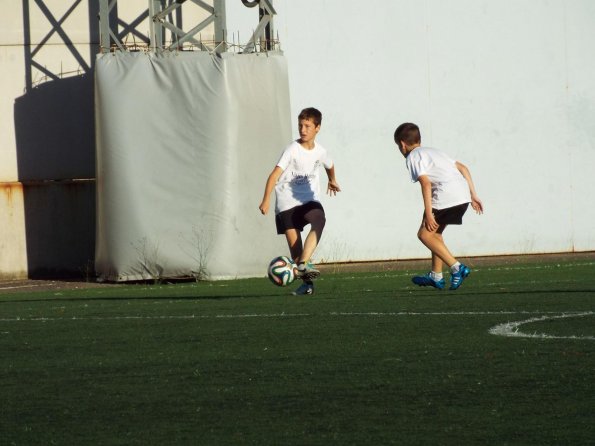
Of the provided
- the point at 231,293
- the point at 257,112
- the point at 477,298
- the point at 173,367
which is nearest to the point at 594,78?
the point at 257,112

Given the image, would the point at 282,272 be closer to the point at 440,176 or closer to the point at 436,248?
the point at 436,248

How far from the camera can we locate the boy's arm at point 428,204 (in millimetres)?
12091

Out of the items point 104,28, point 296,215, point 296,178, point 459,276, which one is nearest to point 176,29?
point 104,28

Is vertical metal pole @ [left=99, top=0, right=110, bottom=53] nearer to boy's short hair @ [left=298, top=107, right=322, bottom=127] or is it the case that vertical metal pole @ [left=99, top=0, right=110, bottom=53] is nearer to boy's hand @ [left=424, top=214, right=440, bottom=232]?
boy's short hair @ [left=298, top=107, right=322, bottom=127]

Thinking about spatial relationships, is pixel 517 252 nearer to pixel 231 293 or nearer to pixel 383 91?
A: pixel 383 91

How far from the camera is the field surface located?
5.28m

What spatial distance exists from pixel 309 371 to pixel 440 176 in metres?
6.03

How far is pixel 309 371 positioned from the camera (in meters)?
6.86

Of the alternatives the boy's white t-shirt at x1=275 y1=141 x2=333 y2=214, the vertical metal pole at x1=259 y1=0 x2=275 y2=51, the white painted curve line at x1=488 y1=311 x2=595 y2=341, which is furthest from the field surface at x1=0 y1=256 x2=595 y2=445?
the vertical metal pole at x1=259 y1=0 x2=275 y2=51

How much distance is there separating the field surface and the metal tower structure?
6.75 meters

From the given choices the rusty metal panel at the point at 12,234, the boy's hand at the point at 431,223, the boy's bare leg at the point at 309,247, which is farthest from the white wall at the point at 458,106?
the boy's hand at the point at 431,223

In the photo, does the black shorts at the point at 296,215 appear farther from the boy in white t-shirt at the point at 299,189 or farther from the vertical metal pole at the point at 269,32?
the vertical metal pole at the point at 269,32

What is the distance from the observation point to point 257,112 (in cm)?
1778

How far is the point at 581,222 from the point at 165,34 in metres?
7.08
